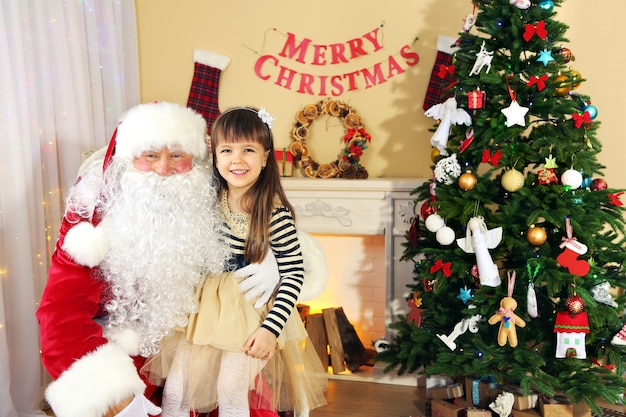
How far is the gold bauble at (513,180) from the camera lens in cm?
246

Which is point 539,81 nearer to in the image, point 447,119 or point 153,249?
point 447,119

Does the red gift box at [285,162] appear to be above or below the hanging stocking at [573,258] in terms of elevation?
above

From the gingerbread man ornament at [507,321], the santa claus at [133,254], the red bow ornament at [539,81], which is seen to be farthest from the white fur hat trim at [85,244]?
the red bow ornament at [539,81]

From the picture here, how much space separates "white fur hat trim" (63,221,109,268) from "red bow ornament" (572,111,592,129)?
2.00 meters

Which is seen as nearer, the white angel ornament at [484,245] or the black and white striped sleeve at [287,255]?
the black and white striped sleeve at [287,255]

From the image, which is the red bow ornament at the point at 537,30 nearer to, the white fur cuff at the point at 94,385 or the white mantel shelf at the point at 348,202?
the white mantel shelf at the point at 348,202

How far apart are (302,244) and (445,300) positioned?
977mm

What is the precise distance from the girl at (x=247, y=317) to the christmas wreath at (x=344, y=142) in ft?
4.74

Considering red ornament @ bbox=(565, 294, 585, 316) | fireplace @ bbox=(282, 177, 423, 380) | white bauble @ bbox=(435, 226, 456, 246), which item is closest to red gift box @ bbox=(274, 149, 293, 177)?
fireplace @ bbox=(282, 177, 423, 380)

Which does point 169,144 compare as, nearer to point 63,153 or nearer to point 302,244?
point 302,244

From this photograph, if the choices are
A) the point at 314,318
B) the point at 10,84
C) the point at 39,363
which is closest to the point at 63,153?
the point at 10,84

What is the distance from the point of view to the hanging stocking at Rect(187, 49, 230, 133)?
3678 mm

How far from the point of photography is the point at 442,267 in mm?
2598

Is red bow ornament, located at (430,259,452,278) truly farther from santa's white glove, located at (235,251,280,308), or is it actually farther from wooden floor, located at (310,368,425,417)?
santa's white glove, located at (235,251,280,308)
